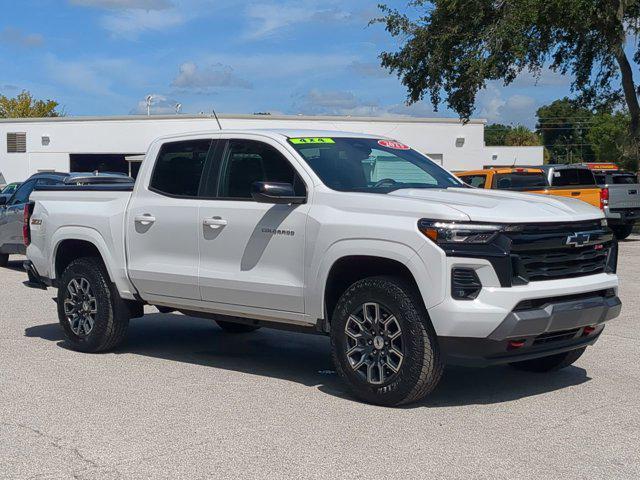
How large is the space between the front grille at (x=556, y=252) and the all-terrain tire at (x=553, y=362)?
0.97m

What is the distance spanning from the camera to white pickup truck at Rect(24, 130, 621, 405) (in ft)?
21.1

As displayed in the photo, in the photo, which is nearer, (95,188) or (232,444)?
(232,444)

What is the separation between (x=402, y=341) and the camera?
6656mm

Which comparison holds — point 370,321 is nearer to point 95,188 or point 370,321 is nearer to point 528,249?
point 528,249

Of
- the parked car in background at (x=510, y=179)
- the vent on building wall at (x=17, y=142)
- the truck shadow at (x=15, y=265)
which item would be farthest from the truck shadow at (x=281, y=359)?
the vent on building wall at (x=17, y=142)

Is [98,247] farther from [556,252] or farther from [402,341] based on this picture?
[556,252]

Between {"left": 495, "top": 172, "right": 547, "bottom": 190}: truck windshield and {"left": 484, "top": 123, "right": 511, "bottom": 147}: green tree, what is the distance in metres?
101

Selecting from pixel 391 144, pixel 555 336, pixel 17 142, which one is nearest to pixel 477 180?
pixel 391 144

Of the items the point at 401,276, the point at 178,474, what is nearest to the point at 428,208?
the point at 401,276

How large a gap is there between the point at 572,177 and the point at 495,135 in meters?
111

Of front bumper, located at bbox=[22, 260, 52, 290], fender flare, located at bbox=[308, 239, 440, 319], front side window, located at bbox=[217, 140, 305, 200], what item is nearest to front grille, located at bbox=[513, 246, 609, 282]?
fender flare, located at bbox=[308, 239, 440, 319]

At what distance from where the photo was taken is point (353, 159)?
7.77 metres

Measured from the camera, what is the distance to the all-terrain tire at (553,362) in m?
7.84

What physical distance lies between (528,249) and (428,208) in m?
0.74
